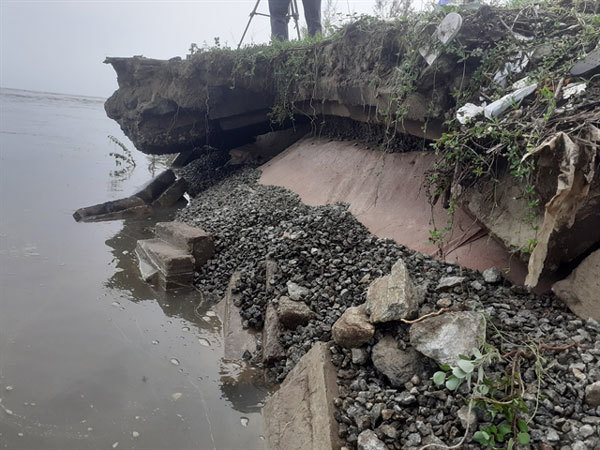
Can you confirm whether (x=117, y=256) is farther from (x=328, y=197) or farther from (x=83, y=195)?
(x=83, y=195)

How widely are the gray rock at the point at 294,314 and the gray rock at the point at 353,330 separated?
1.70 feet

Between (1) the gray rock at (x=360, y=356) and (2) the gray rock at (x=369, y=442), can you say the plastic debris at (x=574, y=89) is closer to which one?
(1) the gray rock at (x=360, y=356)

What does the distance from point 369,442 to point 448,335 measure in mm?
688

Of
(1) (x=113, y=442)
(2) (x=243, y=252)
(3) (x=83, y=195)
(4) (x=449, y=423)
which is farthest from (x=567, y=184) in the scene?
(3) (x=83, y=195)

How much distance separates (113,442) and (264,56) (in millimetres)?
6214

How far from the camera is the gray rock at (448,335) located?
2232 mm

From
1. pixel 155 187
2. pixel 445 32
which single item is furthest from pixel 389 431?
pixel 155 187

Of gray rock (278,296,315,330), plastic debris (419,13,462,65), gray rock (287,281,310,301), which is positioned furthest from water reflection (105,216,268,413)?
plastic debris (419,13,462,65)

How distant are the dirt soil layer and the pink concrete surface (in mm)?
177

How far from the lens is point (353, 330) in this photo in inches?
103

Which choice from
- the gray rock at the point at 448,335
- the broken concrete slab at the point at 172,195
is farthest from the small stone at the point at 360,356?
the broken concrete slab at the point at 172,195

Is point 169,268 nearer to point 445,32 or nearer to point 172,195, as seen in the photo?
point 445,32

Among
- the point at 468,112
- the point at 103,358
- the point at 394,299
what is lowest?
the point at 103,358

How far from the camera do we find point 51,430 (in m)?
2.56
